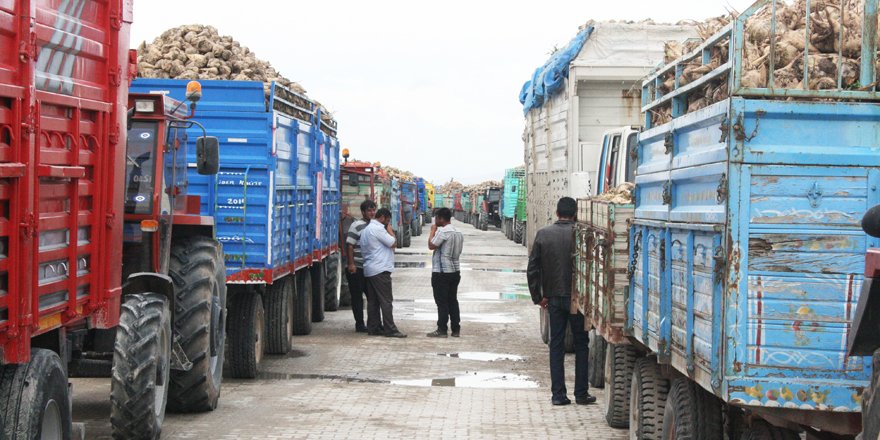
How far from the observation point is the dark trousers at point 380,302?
1651 cm

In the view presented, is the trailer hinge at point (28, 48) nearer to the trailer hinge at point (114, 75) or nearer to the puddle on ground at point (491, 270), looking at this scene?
the trailer hinge at point (114, 75)

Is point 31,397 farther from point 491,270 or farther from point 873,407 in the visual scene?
point 491,270

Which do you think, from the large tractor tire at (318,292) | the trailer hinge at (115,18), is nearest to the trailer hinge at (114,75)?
the trailer hinge at (115,18)

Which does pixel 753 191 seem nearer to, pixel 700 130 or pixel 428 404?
pixel 700 130

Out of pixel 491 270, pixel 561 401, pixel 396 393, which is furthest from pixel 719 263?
pixel 491 270

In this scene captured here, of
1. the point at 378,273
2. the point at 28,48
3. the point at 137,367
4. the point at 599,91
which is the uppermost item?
the point at 599,91

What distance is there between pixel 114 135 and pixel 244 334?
5.69 m

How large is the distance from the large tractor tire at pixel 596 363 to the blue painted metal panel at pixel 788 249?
6309 millimetres

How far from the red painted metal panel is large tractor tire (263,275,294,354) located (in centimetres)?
667

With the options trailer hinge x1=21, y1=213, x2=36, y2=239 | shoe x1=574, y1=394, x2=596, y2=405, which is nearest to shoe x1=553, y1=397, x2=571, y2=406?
shoe x1=574, y1=394, x2=596, y2=405

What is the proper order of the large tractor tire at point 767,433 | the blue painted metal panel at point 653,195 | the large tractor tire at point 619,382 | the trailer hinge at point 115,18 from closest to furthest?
the large tractor tire at point 767,433
the trailer hinge at point 115,18
the blue painted metal panel at point 653,195
the large tractor tire at point 619,382

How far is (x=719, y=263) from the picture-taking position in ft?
18.6

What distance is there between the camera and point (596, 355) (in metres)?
12.4

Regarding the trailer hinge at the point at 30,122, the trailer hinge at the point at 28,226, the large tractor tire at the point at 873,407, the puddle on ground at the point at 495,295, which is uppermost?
the trailer hinge at the point at 30,122
